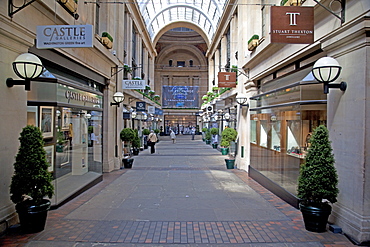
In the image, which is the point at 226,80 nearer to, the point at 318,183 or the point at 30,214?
the point at 318,183

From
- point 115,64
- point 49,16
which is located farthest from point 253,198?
point 115,64

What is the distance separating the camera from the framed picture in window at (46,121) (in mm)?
7294

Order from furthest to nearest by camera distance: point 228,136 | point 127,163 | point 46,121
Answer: point 228,136 → point 127,163 → point 46,121

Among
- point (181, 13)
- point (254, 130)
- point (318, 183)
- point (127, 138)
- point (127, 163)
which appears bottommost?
point (127, 163)

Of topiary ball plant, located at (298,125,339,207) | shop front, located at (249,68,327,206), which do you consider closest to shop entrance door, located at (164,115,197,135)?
shop front, located at (249,68,327,206)

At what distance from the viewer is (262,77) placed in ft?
36.6

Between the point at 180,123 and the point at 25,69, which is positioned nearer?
the point at 25,69

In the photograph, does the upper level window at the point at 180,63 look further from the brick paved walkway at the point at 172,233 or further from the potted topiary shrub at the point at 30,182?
the potted topiary shrub at the point at 30,182

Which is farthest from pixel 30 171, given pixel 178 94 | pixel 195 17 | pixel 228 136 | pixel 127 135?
pixel 178 94

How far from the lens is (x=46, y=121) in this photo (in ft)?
24.8

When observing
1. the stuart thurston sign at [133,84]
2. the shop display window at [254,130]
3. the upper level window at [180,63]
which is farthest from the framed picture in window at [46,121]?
the upper level window at [180,63]

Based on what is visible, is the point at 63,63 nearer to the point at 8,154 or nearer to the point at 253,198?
the point at 8,154

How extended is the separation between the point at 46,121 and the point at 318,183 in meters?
6.93

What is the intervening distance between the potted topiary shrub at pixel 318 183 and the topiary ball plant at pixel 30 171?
191 inches
